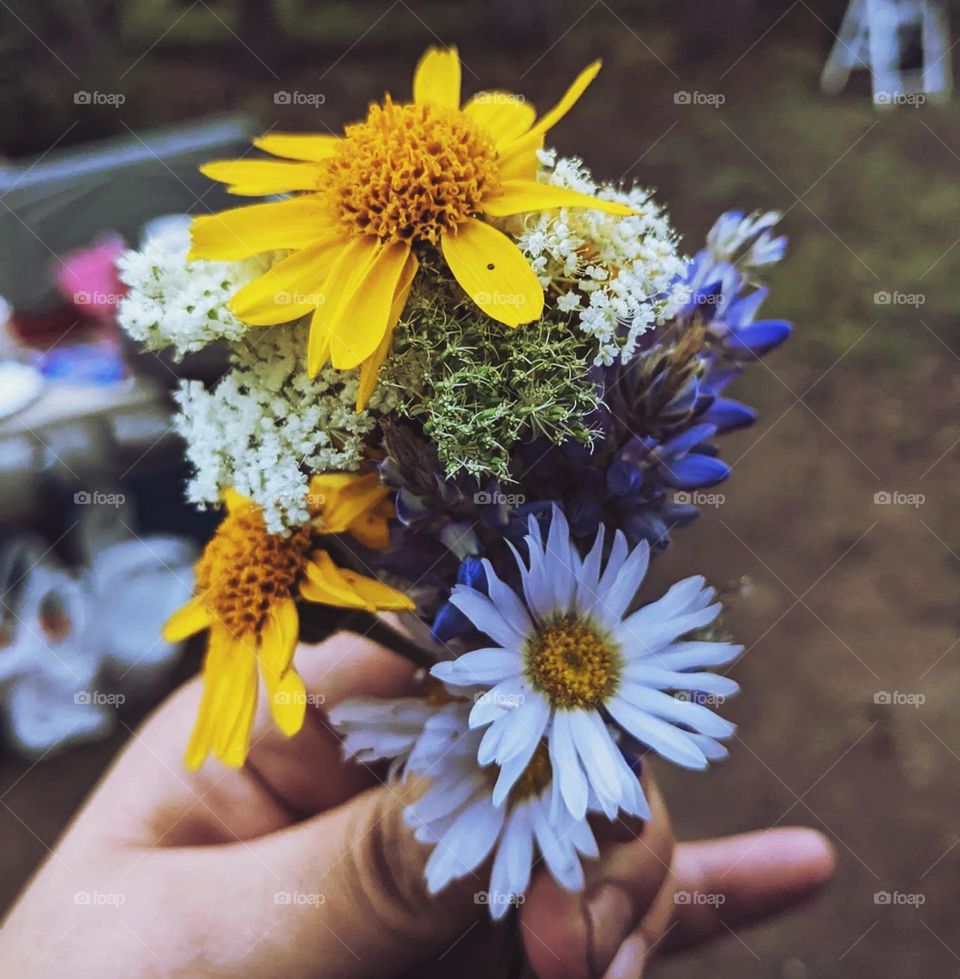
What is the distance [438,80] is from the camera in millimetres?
449

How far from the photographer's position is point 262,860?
0.53 m

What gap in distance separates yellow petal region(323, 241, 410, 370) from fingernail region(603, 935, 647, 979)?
1.35ft

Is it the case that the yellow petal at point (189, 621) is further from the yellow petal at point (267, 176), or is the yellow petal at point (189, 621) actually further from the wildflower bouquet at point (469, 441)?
the yellow petal at point (267, 176)

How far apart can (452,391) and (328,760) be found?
0.31 m

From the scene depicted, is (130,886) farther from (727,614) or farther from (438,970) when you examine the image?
(727,614)

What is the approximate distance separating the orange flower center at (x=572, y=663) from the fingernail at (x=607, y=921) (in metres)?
0.16

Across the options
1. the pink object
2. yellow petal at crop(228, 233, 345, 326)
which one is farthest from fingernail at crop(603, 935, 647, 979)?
the pink object

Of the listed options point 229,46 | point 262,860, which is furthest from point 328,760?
point 229,46

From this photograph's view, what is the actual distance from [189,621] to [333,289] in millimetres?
216

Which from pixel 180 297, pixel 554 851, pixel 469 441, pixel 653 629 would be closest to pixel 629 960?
pixel 554 851

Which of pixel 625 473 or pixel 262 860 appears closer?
pixel 625 473

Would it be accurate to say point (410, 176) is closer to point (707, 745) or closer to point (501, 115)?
point (501, 115)

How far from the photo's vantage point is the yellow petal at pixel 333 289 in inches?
14.7

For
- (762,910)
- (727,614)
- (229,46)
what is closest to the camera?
(727,614)
